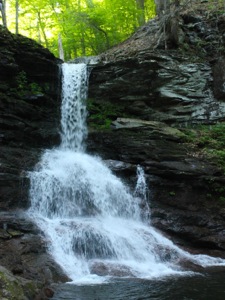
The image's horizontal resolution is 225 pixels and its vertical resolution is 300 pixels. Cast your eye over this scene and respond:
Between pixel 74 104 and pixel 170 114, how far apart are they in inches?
200

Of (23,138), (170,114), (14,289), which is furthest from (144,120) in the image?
(14,289)

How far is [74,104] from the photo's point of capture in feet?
57.0

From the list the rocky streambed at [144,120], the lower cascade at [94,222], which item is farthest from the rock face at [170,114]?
the lower cascade at [94,222]

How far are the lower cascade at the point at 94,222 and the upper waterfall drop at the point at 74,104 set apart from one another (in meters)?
0.73

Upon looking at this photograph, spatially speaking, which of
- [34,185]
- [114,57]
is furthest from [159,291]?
[114,57]

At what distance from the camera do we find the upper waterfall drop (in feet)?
53.9

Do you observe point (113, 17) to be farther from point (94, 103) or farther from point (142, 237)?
point (142, 237)

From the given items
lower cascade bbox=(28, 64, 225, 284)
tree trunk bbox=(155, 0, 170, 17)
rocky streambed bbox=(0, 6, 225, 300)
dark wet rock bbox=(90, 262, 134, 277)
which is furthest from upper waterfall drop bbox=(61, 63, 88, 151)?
dark wet rock bbox=(90, 262, 134, 277)

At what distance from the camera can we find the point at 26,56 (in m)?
16.3

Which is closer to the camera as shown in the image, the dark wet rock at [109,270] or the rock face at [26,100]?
the dark wet rock at [109,270]

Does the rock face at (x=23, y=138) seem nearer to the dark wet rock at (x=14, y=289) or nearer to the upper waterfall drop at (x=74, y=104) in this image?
the dark wet rock at (x=14, y=289)

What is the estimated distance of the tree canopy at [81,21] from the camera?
23453 mm

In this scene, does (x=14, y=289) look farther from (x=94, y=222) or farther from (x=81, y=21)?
(x=81, y=21)

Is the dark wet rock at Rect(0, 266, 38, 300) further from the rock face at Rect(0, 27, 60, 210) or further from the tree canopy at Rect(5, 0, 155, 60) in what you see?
the tree canopy at Rect(5, 0, 155, 60)
